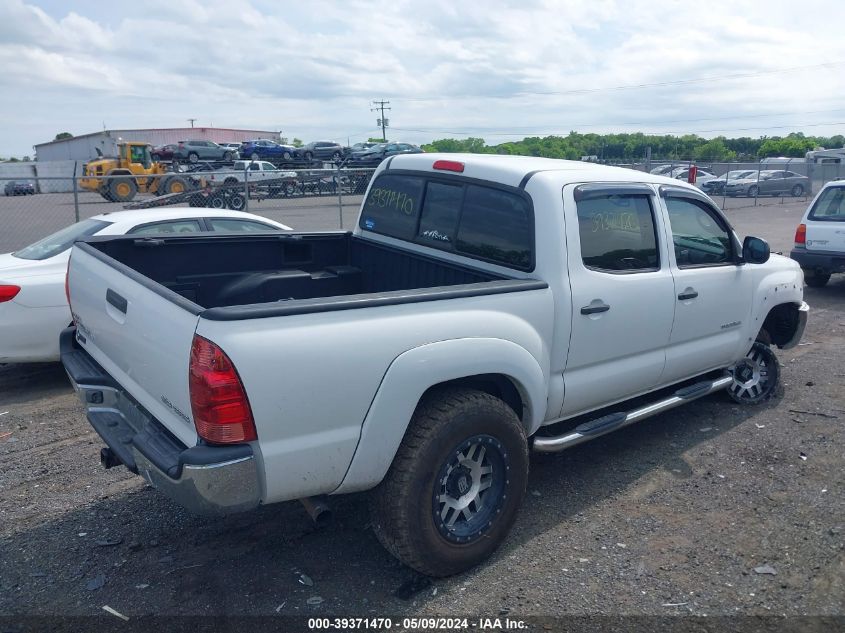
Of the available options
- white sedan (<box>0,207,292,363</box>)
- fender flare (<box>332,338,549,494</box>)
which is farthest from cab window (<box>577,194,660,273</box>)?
white sedan (<box>0,207,292,363</box>)

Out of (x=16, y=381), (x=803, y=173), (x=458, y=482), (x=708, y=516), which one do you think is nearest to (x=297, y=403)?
(x=458, y=482)

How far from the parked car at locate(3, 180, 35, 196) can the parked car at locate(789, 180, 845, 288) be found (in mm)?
32029

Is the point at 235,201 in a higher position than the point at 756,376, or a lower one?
higher

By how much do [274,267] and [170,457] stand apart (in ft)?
7.88

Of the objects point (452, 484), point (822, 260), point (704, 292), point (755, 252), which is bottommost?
point (452, 484)

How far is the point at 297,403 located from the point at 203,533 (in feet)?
5.33

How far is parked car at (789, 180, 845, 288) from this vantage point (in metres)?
10.5

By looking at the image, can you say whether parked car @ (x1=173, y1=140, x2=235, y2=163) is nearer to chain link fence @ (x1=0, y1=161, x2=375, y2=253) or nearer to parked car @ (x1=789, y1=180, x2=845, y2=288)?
chain link fence @ (x1=0, y1=161, x2=375, y2=253)

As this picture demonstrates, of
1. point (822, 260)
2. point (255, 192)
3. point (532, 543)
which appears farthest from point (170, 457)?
point (255, 192)

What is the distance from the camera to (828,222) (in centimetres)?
1070

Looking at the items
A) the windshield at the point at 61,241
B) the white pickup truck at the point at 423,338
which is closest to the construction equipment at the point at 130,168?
the windshield at the point at 61,241

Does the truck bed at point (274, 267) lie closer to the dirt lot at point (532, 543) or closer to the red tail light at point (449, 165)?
the red tail light at point (449, 165)

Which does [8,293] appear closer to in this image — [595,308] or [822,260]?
[595,308]

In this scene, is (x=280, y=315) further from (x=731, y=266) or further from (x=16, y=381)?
(x=16, y=381)
